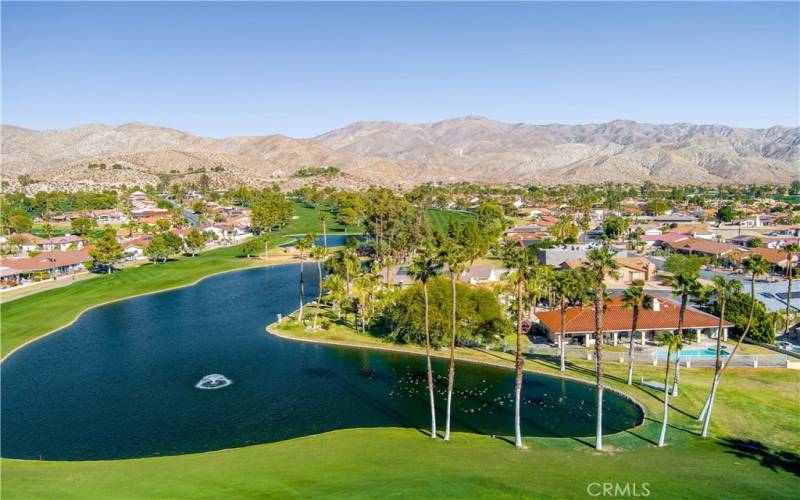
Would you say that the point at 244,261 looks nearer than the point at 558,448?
No

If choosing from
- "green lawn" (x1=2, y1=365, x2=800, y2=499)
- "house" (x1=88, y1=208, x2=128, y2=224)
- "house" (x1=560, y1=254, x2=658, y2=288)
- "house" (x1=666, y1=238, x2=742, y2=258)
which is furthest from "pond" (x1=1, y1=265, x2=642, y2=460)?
"house" (x1=88, y1=208, x2=128, y2=224)

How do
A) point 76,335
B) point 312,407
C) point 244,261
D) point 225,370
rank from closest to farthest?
point 312,407
point 225,370
point 76,335
point 244,261

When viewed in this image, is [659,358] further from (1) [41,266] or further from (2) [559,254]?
(1) [41,266]

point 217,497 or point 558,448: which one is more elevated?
point 217,497

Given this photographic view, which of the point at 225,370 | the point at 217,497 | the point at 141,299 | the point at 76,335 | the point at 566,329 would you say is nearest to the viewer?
the point at 217,497

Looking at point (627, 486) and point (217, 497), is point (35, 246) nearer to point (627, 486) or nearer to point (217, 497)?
point (217, 497)

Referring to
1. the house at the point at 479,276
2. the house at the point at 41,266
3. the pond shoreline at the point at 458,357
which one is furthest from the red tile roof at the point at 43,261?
the house at the point at 479,276

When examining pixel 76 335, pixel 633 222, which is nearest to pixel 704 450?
pixel 76 335

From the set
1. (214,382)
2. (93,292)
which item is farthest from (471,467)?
(93,292)
